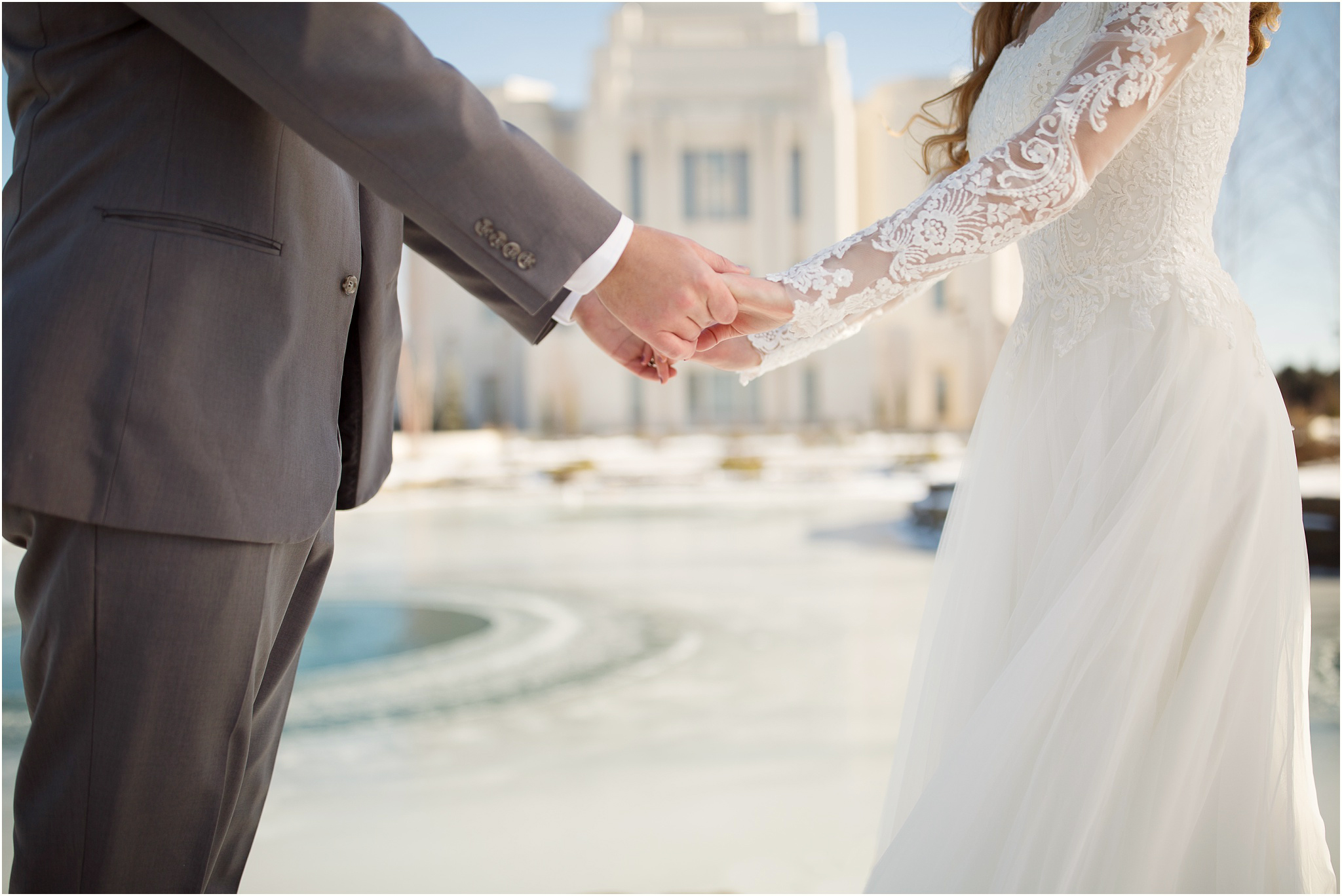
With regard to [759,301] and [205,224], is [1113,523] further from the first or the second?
[205,224]

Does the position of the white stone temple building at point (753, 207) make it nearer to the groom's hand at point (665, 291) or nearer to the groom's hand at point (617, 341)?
the groom's hand at point (617, 341)

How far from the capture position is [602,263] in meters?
1.10

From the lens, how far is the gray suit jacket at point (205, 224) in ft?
3.03

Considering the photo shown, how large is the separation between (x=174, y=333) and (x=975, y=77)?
1370mm

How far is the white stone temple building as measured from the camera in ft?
91.3

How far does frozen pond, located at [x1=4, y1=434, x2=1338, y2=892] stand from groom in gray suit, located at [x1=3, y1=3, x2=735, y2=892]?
1149mm

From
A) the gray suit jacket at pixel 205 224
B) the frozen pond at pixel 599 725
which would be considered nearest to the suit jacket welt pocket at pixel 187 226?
the gray suit jacket at pixel 205 224

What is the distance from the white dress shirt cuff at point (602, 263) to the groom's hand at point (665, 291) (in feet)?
0.05

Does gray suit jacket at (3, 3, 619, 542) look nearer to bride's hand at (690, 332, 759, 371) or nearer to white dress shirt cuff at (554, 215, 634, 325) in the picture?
white dress shirt cuff at (554, 215, 634, 325)

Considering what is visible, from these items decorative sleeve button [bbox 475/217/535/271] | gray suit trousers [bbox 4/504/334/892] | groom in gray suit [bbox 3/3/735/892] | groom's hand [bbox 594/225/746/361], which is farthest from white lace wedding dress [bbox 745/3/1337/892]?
gray suit trousers [bbox 4/504/334/892]

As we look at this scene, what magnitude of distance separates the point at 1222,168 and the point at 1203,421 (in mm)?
411

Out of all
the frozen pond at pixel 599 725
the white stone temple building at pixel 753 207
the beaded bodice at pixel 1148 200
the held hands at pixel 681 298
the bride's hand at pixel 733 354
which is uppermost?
the white stone temple building at pixel 753 207

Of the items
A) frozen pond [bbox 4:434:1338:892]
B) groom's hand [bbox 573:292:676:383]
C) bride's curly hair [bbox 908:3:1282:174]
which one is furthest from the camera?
frozen pond [bbox 4:434:1338:892]

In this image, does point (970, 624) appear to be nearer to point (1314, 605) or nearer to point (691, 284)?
point (691, 284)
